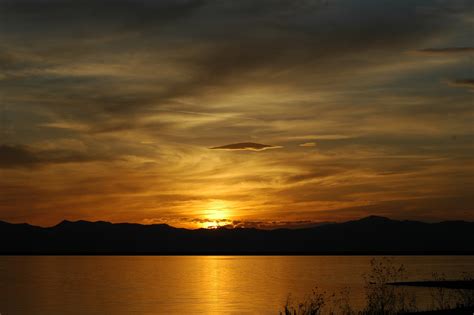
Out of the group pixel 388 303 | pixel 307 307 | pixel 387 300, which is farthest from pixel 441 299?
pixel 387 300

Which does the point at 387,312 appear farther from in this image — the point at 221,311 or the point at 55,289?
the point at 55,289

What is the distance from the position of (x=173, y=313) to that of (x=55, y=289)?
4443 centimetres

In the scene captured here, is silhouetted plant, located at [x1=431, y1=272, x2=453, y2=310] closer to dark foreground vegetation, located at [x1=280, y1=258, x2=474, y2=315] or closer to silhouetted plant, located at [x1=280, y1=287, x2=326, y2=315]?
dark foreground vegetation, located at [x1=280, y1=258, x2=474, y2=315]

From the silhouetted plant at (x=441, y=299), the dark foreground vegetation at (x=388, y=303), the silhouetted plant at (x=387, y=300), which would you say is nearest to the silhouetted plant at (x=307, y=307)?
the dark foreground vegetation at (x=388, y=303)

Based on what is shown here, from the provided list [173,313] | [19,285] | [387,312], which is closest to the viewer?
[387,312]

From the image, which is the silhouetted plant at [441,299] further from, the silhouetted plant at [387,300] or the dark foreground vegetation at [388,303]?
the silhouetted plant at [387,300]

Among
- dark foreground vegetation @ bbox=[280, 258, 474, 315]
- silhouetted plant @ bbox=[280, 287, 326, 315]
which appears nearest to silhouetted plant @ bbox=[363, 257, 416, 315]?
dark foreground vegetation @ bbox=[280, 258, 474, 315]

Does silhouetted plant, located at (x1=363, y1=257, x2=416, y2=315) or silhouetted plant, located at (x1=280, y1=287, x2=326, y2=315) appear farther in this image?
silhouetted plant, located at (x1=363, y1=257, x2=416, y2=315)

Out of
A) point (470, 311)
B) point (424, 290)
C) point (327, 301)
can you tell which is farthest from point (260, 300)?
point (470, 311)

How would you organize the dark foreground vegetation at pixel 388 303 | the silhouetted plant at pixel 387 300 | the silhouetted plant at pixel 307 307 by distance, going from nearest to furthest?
the silhouetted plant at pixel 307 307 → the dark foreground vegetation at pixel 388 303 → the silhouetted plant at pixel 387 300

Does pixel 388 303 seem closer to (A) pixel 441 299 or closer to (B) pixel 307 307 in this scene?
(A) pixel 441 299

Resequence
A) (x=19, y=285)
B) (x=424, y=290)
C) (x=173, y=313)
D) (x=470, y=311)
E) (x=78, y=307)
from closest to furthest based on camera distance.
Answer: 1. (x=470, y=311)
2. (x=173, y=313)
3. (x=78, y=307)
4. (x=424, y=290)
5. (x=19, y=285)

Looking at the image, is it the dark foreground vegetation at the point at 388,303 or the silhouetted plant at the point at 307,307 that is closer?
the silhouetted plant at the point at 307,307

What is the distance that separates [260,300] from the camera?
83.2 meters
